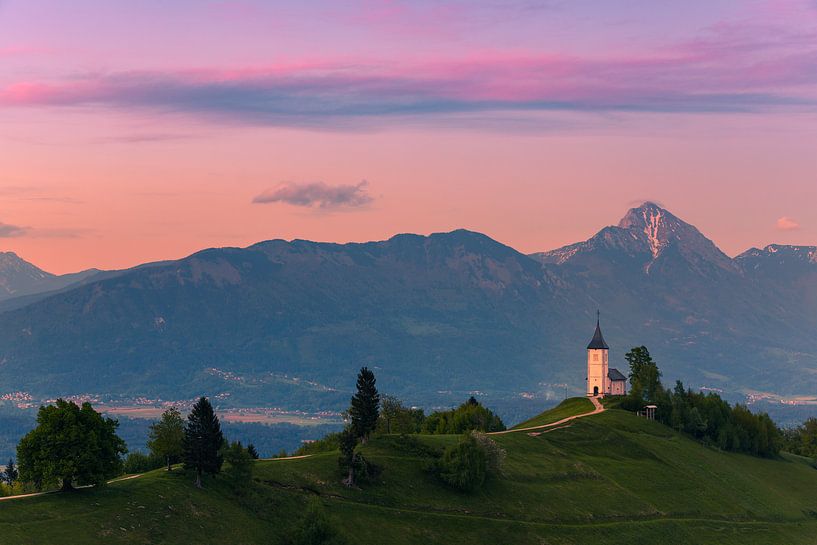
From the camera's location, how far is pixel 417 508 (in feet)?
505

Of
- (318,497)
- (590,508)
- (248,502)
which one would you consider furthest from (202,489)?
(590,508)

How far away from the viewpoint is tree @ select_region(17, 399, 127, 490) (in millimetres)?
126625

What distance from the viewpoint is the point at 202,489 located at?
448ft

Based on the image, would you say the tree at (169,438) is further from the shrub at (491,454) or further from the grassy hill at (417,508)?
the shrub at (491,454)

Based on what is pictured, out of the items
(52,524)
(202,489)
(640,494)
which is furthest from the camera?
(640,494)

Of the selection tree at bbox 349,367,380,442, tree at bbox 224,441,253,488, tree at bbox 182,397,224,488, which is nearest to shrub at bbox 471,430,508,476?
tree at bbox 349,367,380,442

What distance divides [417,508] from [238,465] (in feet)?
85.4

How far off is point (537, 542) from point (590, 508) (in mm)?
20760

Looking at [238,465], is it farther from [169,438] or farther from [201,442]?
[169,438]

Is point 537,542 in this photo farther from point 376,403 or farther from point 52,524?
point 52,524

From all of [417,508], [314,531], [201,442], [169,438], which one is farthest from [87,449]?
[417,508]

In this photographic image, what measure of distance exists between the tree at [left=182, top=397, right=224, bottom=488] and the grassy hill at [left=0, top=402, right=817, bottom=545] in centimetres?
235

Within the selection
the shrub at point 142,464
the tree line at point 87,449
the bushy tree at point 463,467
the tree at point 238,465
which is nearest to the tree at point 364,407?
the bushy tree at point 463,467

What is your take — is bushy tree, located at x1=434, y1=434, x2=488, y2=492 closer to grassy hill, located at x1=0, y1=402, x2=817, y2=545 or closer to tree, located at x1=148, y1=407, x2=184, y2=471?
grassy hill, located at x1=0, y1=402, x2=817, y2=545
